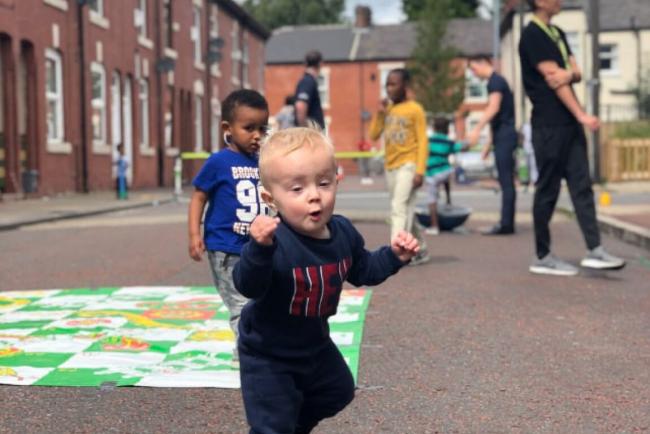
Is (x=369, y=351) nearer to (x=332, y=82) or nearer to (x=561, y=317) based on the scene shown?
(x=561, y=317)

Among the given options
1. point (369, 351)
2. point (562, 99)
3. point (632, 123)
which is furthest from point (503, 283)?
point (632, 123)

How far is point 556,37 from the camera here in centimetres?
767

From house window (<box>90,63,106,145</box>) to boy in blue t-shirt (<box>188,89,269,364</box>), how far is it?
21.4 meters

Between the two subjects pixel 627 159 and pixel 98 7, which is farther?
pixel 627 159

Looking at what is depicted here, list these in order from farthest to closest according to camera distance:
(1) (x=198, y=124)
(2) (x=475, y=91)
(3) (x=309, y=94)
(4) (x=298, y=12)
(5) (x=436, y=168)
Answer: (4) (x=298, y=12) → (2) (x=475, y=91) → (1) (x=198, y=124) → (5) (x=436, y=168) → (3) (x=309, y=94)

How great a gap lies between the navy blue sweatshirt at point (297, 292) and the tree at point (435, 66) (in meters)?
49.1

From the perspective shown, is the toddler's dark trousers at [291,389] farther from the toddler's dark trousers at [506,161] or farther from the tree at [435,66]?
the tree at [435,66]

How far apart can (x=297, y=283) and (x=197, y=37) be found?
3361cm

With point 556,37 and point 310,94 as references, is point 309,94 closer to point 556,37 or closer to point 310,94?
point 310,94

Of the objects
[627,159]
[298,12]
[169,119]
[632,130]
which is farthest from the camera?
[298,12]

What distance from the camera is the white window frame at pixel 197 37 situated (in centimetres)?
3506

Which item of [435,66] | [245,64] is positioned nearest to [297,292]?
[245,64]

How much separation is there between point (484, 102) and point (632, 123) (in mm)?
30745

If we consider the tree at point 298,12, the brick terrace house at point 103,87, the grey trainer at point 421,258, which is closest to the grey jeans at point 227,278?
the grey trainer at point 421,258
